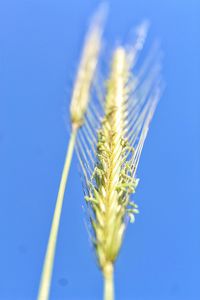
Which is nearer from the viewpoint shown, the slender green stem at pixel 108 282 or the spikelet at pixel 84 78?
the slender green stem at pixel 108 282

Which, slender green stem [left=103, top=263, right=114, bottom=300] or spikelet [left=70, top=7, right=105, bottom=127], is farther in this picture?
spikelet [left=70, top=7, right=105, bottom=127]

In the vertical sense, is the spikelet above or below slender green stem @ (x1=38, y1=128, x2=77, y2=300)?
above

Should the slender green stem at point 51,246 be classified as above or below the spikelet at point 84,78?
below

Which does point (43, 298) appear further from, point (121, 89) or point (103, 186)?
point (121, 89)

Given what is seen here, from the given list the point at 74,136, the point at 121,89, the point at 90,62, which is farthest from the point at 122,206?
the point at 90,62
